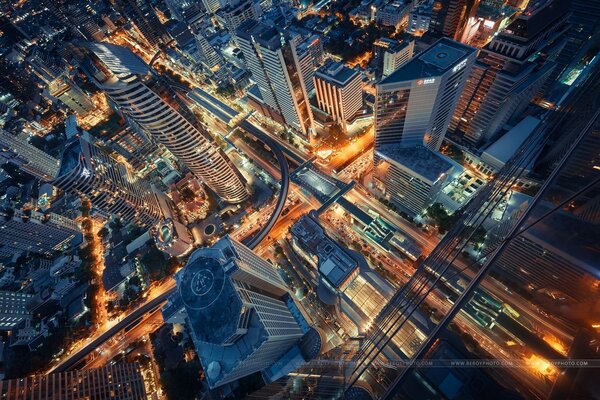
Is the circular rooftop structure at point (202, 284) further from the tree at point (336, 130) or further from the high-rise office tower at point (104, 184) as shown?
the tree at point (336, 130)

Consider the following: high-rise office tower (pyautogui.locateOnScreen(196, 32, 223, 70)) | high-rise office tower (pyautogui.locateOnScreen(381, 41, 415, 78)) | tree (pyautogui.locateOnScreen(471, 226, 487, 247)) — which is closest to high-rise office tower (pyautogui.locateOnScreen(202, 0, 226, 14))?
high-rise office tower (pyautogui.locateOnScreen(196, 32, 223, 70))

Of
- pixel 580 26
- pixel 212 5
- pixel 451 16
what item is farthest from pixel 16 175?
pixel 580 26

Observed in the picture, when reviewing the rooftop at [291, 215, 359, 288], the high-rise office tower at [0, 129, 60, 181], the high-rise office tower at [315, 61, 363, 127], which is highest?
the high-rise office tower at [315, 61, 363, 127]

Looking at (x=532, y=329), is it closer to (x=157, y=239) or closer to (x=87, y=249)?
(x=157, y=239)

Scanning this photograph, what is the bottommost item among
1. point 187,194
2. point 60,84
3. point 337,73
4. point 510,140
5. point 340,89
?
point 60,84

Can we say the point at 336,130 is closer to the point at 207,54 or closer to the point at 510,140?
the point at 510,140

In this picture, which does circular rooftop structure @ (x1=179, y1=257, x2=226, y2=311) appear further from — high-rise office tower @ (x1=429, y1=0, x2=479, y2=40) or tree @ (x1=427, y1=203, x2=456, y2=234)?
high-rise office tower @ (x1=429, y1=0, x2=479, y2=40)

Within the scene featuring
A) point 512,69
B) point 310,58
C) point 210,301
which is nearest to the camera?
point 210,301

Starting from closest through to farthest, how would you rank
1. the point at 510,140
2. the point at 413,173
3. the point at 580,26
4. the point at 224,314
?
the point at 224,314 → the point at 413,173 → the point at 580,26 → the point at 510,140
